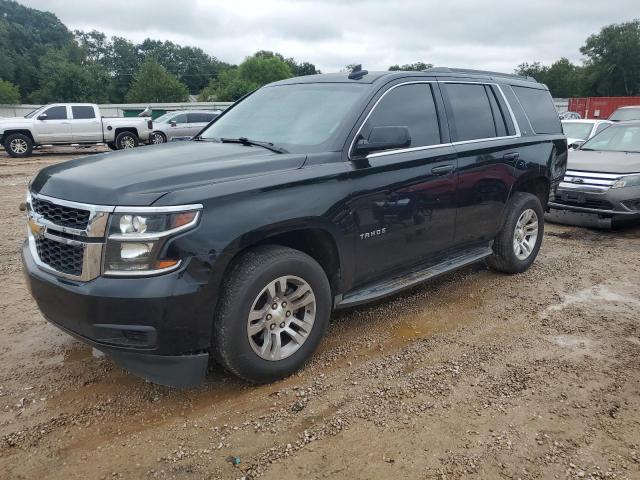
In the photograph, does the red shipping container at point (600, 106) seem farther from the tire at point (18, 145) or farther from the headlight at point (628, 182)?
the tire at point (18, 145)

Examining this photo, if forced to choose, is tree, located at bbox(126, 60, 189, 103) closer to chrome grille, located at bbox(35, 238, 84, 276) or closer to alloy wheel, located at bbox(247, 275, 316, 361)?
chrome grille, located at bbox(35, 238, 84, 276)

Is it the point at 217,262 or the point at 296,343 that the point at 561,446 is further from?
the point at 217,262

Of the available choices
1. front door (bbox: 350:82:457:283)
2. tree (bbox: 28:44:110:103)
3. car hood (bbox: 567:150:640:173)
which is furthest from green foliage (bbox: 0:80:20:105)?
front door (bbox: 350:82:457:283)

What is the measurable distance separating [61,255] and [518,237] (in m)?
4.39

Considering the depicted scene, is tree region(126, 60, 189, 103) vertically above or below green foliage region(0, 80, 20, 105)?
above

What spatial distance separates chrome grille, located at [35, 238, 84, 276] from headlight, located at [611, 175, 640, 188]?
730 centimetres

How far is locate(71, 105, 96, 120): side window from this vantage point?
1870 centimetres

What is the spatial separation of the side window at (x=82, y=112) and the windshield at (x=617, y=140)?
16.4 metres

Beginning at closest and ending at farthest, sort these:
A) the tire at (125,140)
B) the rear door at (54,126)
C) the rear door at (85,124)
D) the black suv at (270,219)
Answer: the black suv at (270,219)
the rear door at (54,126)
the rear door at (85,124)
the tire at (125,140)

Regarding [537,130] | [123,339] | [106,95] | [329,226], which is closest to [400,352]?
[329,226]

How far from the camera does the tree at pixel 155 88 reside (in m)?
62.1

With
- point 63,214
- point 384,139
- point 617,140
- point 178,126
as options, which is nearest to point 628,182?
point 617,140

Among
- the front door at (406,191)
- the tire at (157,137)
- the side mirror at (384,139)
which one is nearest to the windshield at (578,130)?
the front door at (406,191)

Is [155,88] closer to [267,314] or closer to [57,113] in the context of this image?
[57,113]
